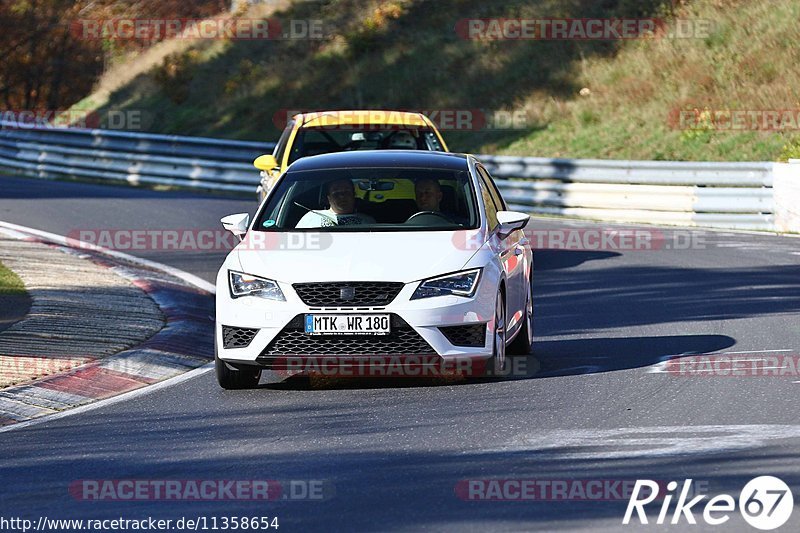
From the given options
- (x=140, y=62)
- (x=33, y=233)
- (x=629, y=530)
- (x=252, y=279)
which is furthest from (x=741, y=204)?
(x=140, y=62)

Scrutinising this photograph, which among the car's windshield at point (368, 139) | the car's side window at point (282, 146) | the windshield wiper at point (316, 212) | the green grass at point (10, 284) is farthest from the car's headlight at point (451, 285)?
the car's side window at point (282, 146)

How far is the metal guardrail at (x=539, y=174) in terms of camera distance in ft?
77.0

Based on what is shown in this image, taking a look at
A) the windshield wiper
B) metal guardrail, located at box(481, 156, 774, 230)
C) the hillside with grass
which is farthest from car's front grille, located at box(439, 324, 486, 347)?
the hillside with grass

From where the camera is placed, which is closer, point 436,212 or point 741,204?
point 436,212

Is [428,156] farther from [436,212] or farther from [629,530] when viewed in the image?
[629,530]

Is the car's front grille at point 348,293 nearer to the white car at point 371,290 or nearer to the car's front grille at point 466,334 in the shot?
the white car at point 371,290

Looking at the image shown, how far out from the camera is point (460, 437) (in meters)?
8.35

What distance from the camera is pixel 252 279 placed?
32.9 ft

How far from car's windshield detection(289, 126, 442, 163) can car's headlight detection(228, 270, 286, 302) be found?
277 inches

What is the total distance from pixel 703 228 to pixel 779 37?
37.2 ft

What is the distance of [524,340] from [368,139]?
6311 mm

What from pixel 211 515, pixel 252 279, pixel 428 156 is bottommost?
pixel 211 515

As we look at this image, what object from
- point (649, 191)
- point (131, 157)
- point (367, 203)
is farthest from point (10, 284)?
point (131, 157)

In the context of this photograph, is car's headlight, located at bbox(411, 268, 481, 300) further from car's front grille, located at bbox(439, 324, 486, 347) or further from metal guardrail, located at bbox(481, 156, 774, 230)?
metal guardrail, located at bbox(481, 156, 774, 230)
